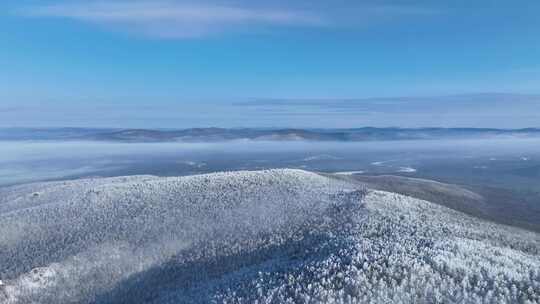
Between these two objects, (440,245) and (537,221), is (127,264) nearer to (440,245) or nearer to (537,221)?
(440,245)

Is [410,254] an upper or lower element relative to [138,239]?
upper

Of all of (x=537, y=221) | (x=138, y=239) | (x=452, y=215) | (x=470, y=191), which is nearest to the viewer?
(x=138, y=239)

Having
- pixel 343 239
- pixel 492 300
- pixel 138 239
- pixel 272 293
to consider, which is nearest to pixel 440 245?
pixel 343 239

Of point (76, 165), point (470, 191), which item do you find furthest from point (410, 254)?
point (76, 165)

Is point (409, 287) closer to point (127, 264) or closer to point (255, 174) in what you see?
point (127, 264)

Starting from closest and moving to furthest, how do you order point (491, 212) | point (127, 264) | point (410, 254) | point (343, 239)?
1. point (410, 254)
2. point (343, 239)
3. point (127, 264)
4. point (491, 212)

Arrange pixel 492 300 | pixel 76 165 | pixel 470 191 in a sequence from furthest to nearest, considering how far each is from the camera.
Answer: pixel 76 165
pixel 470 191
pixel 492 300

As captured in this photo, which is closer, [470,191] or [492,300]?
[492,300]
